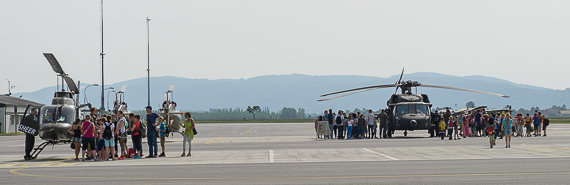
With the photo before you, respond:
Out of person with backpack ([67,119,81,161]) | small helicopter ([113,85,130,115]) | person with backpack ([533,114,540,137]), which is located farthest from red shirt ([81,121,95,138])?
person with backpack ([533,114,540,137])

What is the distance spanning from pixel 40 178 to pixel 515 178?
10578 mm

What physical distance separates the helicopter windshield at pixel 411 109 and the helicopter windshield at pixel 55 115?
758 inches

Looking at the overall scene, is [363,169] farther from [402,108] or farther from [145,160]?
[402,108]

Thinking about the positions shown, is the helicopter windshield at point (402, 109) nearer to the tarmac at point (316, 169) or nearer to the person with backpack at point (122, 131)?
the tarmac at point (316, 169)

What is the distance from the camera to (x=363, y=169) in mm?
17297

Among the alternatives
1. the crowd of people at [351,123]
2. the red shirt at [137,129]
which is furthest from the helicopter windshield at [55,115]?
the crowd of people at [351,123]

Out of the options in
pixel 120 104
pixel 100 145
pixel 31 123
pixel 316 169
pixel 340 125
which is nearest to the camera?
pixel 316 169

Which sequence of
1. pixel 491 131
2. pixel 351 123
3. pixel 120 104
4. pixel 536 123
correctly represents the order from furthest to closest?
pixel 120 104 < pixel 536 123 < pixel 351 123 < pixel 491 131

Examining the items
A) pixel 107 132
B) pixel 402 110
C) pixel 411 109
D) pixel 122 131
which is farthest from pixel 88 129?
pixel 411 109

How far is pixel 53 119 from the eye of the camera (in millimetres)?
24922

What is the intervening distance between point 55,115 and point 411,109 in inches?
800

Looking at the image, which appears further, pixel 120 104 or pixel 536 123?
pixel 120 104

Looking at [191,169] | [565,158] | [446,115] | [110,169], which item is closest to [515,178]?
[565,158]

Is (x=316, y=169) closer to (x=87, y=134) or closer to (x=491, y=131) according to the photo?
(x=87, y=134)
